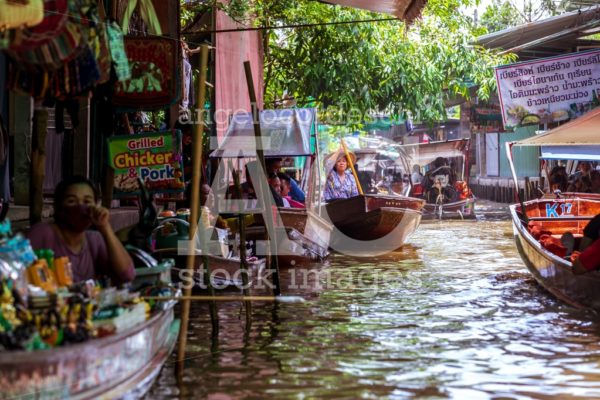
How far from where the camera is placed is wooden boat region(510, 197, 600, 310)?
863 centimetres

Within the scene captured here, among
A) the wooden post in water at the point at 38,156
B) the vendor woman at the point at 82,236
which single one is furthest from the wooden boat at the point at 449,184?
the vendor woman at the point at 82,236

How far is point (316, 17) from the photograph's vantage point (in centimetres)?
1809

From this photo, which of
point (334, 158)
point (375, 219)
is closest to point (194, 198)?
point (375, 219)

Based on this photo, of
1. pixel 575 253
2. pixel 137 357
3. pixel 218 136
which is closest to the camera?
pixel 137 357

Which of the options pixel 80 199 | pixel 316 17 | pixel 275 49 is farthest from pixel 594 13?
pixel 80 199

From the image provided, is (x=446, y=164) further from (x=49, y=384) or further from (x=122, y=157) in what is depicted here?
(x=49, y=384)

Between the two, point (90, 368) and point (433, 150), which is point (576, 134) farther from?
point (433, 150)

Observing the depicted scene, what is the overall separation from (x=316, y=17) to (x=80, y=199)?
44.3ft

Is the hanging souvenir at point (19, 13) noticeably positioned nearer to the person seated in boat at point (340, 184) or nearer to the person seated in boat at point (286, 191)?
the person seated in boat at point (286, 191)

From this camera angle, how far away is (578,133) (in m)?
11.5

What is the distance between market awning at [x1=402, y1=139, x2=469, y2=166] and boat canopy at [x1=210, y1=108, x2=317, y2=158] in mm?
12520

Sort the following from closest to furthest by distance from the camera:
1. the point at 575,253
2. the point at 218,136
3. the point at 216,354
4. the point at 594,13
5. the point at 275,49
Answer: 1. the point at 216,354
2. the point at 575,253
3. the point at 218,136
4. the point at 594,13
5. the point at 275,49

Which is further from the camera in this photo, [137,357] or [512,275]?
[512,275]

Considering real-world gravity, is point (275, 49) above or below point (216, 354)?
above
